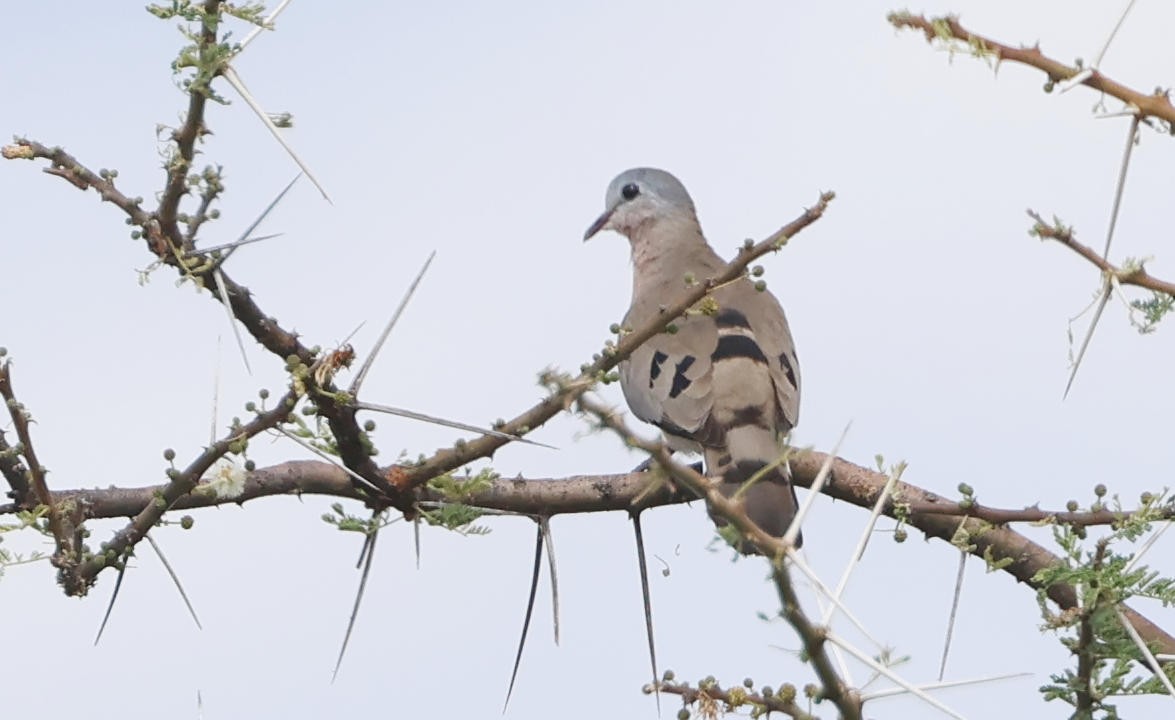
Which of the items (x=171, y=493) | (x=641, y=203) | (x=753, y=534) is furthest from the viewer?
(x=641, y=203)

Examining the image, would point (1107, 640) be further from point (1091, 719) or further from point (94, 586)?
point (94, 586)

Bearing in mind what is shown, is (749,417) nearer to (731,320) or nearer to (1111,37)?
(731,320)

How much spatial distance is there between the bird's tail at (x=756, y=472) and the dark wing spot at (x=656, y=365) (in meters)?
0.40

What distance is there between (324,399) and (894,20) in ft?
3.98

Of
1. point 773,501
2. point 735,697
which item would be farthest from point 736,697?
point 773,501

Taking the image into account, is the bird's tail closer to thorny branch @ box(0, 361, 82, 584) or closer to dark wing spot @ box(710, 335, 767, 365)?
dark wing spot @ box(710, 335, 767, 365)

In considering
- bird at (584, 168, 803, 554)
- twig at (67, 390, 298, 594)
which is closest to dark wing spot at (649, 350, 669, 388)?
bird at (584, 168, 803, 554)

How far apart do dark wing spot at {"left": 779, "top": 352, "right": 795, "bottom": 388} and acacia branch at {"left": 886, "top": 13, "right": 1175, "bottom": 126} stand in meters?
3.40

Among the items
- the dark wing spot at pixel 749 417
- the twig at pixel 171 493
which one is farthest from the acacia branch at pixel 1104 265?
the dark wing spot at pixel 749 417

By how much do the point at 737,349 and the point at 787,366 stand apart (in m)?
0.24

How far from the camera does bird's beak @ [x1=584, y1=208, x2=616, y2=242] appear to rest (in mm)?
8359

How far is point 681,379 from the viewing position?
5859mm

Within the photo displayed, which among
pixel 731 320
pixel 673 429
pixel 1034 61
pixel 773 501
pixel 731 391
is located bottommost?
pixel 1034 61

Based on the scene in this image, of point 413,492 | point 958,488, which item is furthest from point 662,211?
point 413,492
